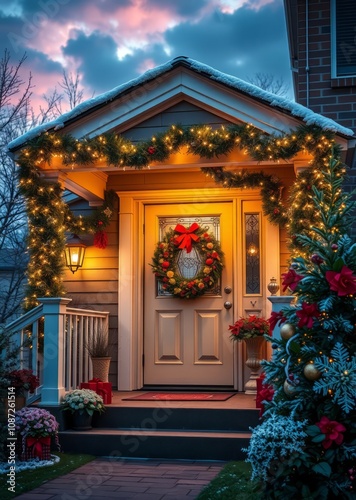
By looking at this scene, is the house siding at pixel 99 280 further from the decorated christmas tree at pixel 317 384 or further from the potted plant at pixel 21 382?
the decorated christmas tree at pixel 317 384

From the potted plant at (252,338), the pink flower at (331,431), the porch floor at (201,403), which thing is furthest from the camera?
the potted plant at (252,338)

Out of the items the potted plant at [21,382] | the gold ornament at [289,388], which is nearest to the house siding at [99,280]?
the potted plant at [21,382]

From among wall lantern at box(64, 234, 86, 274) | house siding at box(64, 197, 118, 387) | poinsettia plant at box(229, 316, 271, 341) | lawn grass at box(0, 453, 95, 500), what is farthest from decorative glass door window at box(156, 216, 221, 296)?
lawn grass at box(0, 453, 95, 500)

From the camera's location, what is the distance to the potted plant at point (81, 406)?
6.19m

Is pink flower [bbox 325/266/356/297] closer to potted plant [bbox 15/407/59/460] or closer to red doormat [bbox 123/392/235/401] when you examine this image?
potted plant [bbox 15/407/59/460]

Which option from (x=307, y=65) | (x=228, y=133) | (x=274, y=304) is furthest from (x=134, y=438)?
(x=307, y=65)

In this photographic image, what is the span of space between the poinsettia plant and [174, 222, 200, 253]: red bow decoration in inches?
43.4

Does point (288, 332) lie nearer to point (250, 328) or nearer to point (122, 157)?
point (250, 328)

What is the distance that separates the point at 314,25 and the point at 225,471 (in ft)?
18.4

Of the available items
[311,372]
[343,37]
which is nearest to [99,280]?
[343,37]

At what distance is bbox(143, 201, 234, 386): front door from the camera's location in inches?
301

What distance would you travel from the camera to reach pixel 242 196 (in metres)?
7.71

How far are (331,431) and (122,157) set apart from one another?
4004mm

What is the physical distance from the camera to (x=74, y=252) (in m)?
7.84
